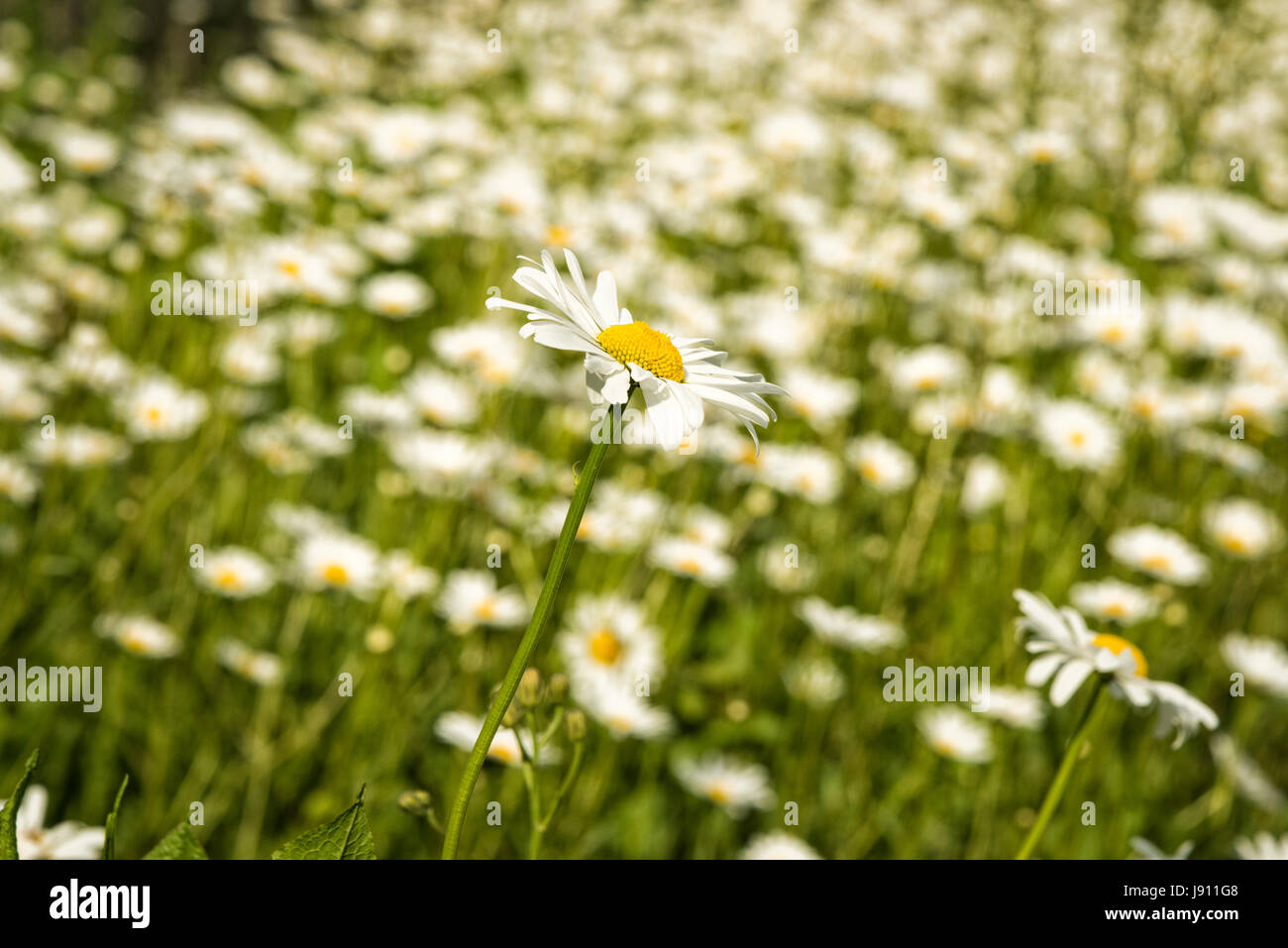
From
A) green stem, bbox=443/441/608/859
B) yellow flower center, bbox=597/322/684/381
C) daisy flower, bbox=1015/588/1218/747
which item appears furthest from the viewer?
daisy flower, bbox=1015/588/1218/747

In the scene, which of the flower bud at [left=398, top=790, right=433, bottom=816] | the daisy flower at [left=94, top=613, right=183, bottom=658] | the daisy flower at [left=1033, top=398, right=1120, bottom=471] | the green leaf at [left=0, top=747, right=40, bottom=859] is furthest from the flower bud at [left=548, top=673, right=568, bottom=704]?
the daisy flower at [left=1033, top=398, right=1120, bottom=471]

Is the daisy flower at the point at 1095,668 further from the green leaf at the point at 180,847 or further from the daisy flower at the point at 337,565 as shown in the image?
the daisy flower at the point at 337,565

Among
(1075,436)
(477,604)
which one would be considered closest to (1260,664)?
(1075,436)

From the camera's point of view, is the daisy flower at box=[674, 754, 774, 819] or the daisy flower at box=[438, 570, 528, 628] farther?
the daisy flower at box=[438, 570, 528, 628]

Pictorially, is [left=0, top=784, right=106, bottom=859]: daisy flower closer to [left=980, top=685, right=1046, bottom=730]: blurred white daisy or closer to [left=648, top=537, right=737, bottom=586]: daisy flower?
[left=648, top=537, right=737, bottom=586]: daisy flower

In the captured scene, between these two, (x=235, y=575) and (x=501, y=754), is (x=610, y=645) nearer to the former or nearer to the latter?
(x=501, y=754)

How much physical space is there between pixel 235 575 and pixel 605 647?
0.74 meters

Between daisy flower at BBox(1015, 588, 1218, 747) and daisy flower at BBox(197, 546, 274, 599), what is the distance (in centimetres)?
149

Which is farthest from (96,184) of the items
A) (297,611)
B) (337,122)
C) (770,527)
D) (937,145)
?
(937,145)

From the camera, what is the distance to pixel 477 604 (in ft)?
6.46

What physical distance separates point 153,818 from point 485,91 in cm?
381

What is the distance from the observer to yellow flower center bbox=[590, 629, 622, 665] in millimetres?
1934
